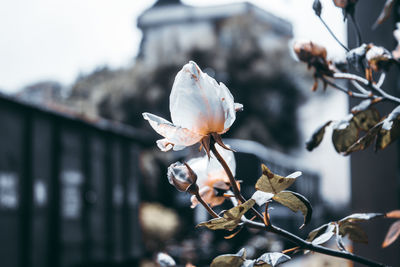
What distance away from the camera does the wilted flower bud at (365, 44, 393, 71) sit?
2.27 ft

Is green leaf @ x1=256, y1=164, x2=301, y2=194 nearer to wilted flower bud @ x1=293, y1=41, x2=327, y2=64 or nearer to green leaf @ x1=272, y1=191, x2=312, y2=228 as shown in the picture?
green leaf @ x1=272, y1=191, x2=312, y2=228

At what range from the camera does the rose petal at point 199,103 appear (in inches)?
21.6

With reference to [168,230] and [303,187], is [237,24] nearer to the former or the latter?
[303,187]

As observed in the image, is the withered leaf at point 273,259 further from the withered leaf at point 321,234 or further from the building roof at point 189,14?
the building roof at point 189,14

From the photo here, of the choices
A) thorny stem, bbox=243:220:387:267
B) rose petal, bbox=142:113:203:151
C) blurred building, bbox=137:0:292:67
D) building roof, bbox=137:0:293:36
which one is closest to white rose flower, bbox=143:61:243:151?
rose petal, bbox=142:113:203:151

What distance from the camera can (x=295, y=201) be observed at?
580 millimetres

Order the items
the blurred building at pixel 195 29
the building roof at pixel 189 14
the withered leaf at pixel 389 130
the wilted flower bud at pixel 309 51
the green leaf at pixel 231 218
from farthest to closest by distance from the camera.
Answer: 1. the building roof at pixel 189 14
2. the blurred building at pixel 195 29
3. the wilted flower bud at pixel 309 51
4. the withered leaf at pixel 389 130
5. the green leaf at pixel 231 218

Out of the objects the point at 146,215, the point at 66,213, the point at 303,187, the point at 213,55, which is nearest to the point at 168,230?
the point at 146,215

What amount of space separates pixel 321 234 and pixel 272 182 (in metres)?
0.11

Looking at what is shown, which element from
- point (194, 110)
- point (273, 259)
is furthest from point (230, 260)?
point (194, 110)

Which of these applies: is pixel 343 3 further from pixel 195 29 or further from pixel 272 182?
pixel 195 29

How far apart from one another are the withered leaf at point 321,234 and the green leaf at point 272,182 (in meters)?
0.08

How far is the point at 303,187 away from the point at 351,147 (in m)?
14.3

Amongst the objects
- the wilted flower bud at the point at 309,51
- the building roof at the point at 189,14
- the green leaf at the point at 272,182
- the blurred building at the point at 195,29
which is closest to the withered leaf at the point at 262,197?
the green leaf at the point at 272,182
